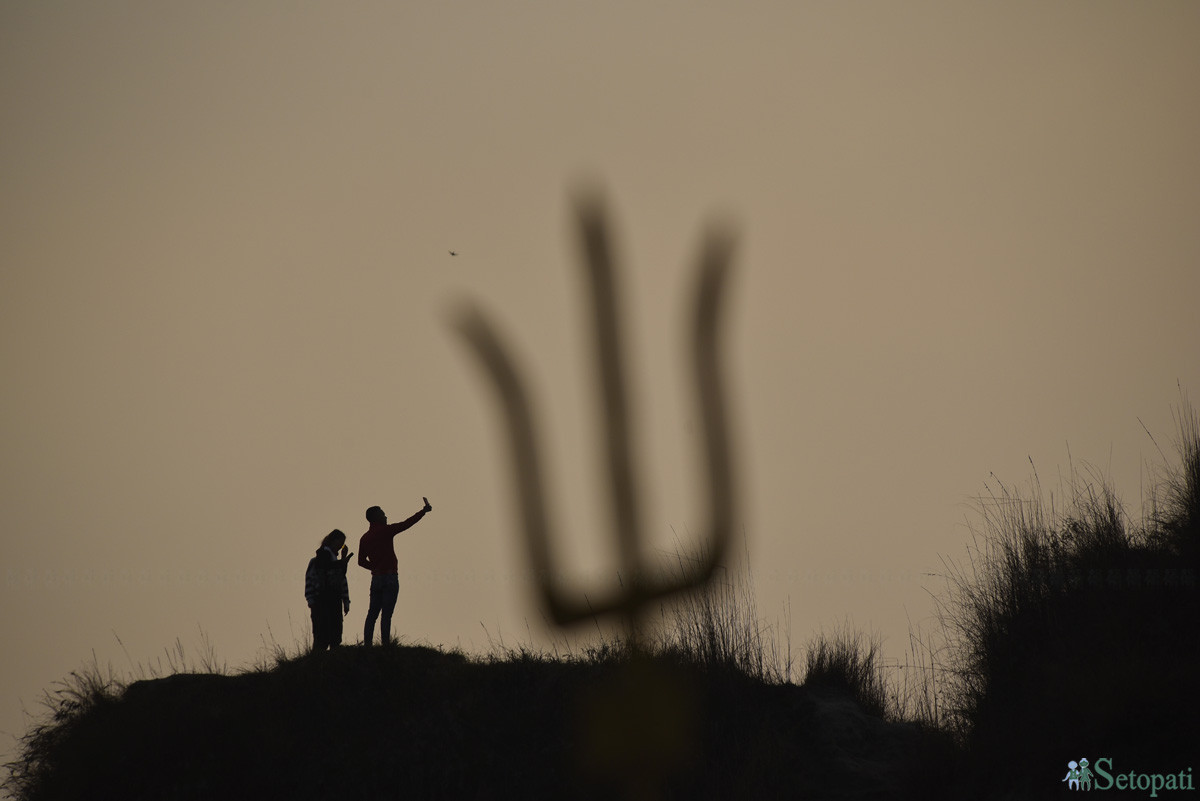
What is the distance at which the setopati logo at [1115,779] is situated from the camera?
324 inches

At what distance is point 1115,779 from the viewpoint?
28.0 ft

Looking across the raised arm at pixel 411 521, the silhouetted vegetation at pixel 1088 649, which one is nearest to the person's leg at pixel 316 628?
the raised arm at pixel 411 521

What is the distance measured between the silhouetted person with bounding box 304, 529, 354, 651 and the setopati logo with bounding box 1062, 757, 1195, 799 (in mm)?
7184

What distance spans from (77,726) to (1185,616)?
12.6m

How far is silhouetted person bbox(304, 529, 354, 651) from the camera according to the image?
1112cm

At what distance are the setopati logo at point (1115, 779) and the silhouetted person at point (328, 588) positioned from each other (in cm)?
718

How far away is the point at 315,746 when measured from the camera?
12.5 metres

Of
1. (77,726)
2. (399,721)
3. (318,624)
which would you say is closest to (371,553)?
(318,624)

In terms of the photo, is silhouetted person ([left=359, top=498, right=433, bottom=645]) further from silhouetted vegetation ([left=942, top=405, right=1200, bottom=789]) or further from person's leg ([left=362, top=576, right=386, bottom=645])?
silhouetted vegetation ([left=942, top=405, right=1200, bottom=789])

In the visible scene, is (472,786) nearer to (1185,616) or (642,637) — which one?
(1185,616)

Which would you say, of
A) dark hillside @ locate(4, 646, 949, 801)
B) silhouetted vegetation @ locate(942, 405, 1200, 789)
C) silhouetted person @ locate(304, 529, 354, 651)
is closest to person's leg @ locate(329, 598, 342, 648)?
silhouetted person @ locate(304, 529, 354, 651)

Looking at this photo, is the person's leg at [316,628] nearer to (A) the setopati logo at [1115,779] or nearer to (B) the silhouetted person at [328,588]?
(B) the silhouetted person at [328,588]

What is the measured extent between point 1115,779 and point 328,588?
7680 mm

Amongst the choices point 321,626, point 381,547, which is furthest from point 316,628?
point 381,547
